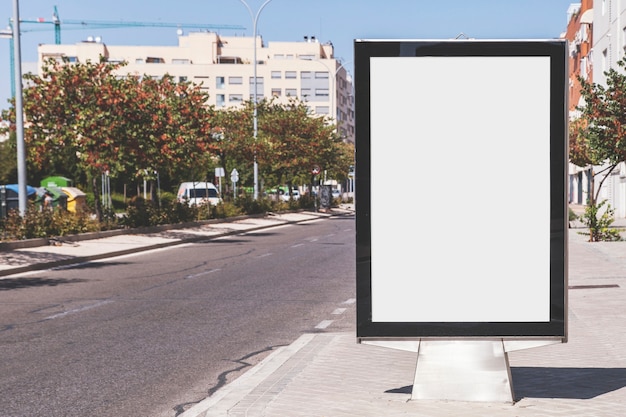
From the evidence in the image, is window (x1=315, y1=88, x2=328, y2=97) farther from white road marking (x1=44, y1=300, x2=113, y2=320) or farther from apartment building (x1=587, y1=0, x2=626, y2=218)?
white road marking (x1=44, y1=300, x2=113, y2=320)

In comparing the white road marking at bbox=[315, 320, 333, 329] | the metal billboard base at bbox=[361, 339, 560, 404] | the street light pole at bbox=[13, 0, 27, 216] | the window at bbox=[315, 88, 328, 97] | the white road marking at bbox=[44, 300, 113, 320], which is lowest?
the white road marking at bbox=[44, 300, 113, 320]

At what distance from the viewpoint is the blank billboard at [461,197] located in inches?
224

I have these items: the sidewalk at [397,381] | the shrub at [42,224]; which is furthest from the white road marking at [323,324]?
the shrub at [42,224]

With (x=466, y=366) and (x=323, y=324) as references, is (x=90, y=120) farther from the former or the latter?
(x=466, y=366)

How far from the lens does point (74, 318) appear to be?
11641 millimetres

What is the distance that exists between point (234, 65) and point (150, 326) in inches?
4914

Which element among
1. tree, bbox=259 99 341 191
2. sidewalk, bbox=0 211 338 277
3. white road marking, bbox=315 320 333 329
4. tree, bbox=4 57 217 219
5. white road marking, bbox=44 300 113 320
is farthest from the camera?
tree, bbox=259 99 341 191

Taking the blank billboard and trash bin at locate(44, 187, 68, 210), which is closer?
the blank billboard

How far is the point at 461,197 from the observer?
581cm

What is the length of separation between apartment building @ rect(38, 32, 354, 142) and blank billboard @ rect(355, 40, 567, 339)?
12345 centimetres

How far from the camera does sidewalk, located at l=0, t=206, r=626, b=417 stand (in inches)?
225

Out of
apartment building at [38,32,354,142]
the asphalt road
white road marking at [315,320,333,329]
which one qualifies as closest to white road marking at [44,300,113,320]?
the asphalt road

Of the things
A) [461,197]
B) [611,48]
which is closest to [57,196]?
[611,48]

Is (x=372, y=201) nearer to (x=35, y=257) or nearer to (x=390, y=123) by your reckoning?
(x=390, y=123)
